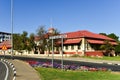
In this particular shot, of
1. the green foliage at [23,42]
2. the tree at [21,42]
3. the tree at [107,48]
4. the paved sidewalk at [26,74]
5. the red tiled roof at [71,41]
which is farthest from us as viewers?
the tree at [21,42]

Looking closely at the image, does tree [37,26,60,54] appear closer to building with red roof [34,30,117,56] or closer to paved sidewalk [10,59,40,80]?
building with red roof [34,30,117,56]

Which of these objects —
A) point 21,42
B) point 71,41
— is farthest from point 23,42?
point 71,41

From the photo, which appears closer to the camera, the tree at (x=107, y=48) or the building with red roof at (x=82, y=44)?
the tree at (x=107, y=48)

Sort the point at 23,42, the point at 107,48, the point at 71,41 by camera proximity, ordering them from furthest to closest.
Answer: the point at 23,42 < the point at 71,41 < the point at 107,48

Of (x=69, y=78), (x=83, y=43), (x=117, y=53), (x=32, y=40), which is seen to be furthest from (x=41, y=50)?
(x=69, y=78)

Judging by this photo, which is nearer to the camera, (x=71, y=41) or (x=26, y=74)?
(x=26, y=74)

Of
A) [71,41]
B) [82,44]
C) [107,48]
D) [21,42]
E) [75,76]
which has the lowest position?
[75,76]

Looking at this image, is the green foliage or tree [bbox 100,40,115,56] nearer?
tree [bbox 100,40,115,56]

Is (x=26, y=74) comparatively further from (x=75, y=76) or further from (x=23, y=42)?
(x=23, y=42)

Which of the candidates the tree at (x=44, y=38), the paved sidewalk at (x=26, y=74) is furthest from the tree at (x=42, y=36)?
the paved sidewalk at (x=26, y=74)

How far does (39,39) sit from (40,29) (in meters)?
2.63

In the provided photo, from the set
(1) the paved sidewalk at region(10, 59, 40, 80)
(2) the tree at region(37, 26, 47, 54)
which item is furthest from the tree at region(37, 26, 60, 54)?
(1) the paved sidewalk at region(10, 59, 40, 80)

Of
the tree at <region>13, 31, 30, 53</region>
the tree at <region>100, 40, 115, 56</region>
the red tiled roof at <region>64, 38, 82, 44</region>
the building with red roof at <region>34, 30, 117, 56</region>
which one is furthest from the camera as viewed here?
the tree at <region>13, 31, 30, 53</region>

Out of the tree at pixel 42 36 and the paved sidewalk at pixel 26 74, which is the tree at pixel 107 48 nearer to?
the tree at pixel 42 36
